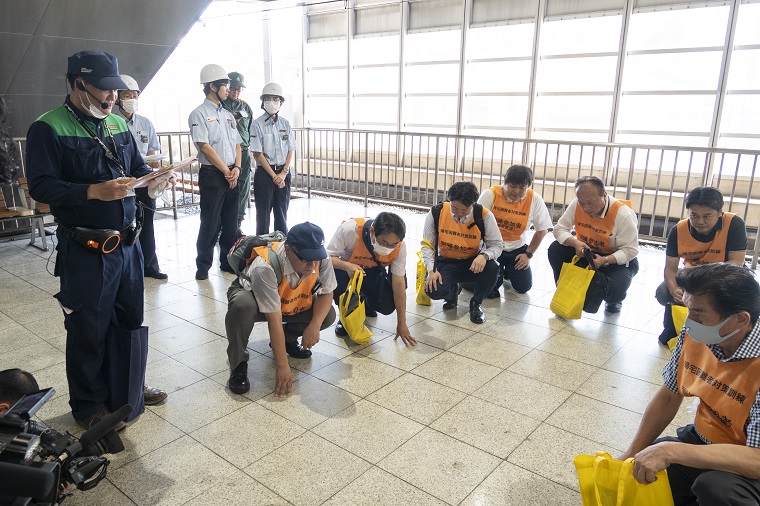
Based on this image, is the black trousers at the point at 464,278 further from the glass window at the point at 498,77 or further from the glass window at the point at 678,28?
the glass window at the point at 498,77

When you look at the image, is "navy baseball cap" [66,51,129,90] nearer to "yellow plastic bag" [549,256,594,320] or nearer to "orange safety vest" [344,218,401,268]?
"orange safety vest" [344,218,401,268]

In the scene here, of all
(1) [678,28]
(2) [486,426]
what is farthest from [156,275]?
(1) [678,28]

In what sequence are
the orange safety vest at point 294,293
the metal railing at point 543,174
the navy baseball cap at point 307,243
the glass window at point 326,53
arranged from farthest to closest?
the glass window at point 326,53, the metal railing at point 543,174, the orange safety vest at point 294,293, the navy baseball cap at point 307,243

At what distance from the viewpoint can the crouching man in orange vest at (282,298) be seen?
2.82 meters

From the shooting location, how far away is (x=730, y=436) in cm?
180

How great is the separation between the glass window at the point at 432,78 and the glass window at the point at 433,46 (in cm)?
17

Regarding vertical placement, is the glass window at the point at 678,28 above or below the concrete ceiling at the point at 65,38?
above

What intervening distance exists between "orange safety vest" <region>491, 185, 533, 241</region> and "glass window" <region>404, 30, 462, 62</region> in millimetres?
7223

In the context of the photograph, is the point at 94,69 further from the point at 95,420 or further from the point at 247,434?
the point at 247,434

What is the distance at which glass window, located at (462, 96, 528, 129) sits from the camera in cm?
1039

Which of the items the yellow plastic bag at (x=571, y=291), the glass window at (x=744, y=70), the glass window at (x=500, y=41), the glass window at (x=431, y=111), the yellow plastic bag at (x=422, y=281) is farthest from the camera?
the glass window at (x=431, y=111)

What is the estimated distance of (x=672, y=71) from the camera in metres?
8.80

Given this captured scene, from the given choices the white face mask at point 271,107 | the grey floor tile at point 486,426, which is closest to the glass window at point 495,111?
the white face mask at point 271,107

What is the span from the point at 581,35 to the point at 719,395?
9.05 metres
